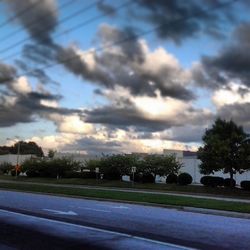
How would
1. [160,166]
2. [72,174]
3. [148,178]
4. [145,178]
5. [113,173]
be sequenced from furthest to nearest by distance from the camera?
[72,174] → [113,173] → [160,166] → [145,178] → [148,178]

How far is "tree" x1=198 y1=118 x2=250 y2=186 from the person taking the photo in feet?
134

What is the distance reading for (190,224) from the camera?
16047 mm

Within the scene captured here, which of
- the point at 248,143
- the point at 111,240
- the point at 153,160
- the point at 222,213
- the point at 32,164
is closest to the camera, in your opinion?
the point at 111,240

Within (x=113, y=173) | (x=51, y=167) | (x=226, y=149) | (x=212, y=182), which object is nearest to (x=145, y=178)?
(x=113, y=173)

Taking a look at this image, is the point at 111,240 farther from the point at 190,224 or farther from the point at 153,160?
the point at 153,160

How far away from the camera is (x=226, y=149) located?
133 feet

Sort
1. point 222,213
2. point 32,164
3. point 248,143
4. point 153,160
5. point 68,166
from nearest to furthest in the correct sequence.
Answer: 1. point 222,213
2. point 248,143
3. point 153,160
4. point 68,166
5. point 32,164

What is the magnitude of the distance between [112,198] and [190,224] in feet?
44.8

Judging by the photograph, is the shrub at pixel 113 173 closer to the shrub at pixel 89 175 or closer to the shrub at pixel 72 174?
the shrub at pixel 89 175

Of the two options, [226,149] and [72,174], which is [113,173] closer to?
[72,174]

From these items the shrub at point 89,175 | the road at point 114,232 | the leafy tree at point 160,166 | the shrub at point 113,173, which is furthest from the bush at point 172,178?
the road at point 114,232

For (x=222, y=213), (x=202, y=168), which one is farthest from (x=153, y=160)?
(x=222, y=213)

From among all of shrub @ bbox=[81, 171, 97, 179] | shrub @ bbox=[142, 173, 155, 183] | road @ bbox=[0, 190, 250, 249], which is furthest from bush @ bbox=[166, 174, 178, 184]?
road @ bbox=[0, 190, 250, 249]

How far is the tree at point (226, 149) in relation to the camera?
134 ft
